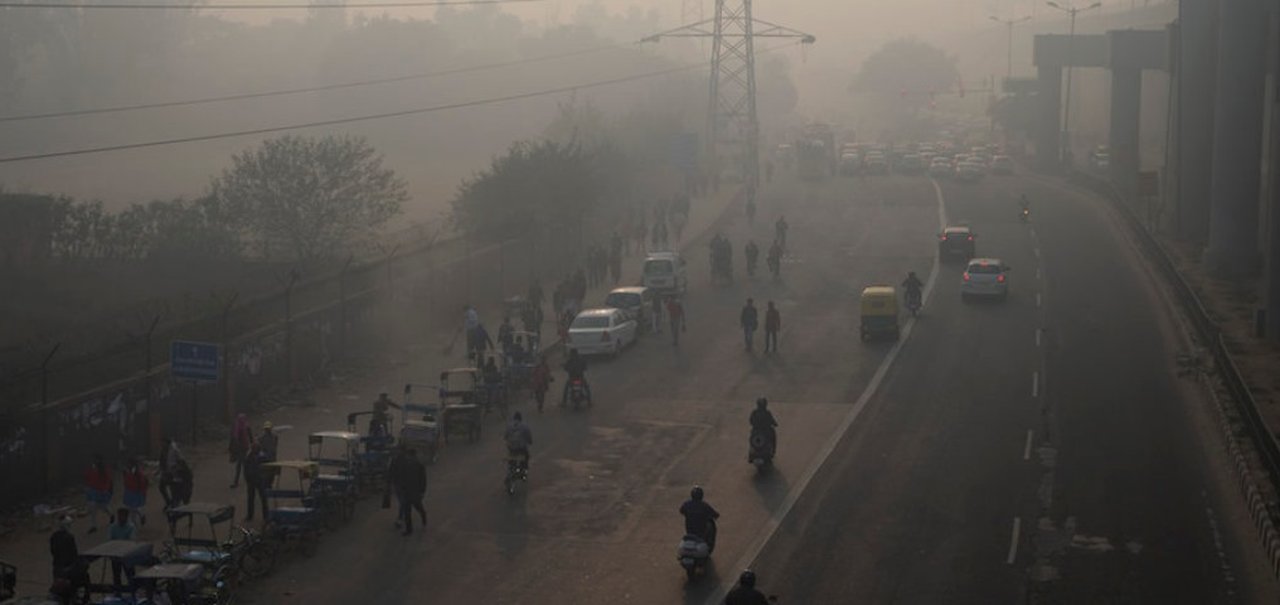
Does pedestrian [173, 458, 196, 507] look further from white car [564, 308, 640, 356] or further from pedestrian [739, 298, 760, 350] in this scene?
pedestrian [739, 298, 760, 350]

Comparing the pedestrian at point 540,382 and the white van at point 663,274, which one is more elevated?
the white van at point 663,274

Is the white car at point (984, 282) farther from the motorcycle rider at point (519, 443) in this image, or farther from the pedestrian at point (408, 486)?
the pedestrian at point (408, 486)

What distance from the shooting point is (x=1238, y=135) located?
53.2m

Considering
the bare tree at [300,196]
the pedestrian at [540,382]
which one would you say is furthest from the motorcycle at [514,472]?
the bare tree at [300,196]

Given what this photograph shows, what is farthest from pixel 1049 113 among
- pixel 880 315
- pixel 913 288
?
pixel 880 315

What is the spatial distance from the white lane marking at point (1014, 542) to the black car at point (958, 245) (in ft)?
114

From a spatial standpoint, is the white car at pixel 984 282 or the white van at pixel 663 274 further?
the white van at pixel 663 274

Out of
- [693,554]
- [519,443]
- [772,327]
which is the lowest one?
[693,554]

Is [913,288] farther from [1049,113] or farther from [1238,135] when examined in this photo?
[1049,113]

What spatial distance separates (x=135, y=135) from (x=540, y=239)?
303 feet

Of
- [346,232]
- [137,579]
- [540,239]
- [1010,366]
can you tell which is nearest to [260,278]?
[346,232]

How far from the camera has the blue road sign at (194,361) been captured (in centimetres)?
2838

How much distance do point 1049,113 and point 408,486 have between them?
9642 centimetres

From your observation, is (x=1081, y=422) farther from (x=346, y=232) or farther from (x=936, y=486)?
(x=346, y=232)
